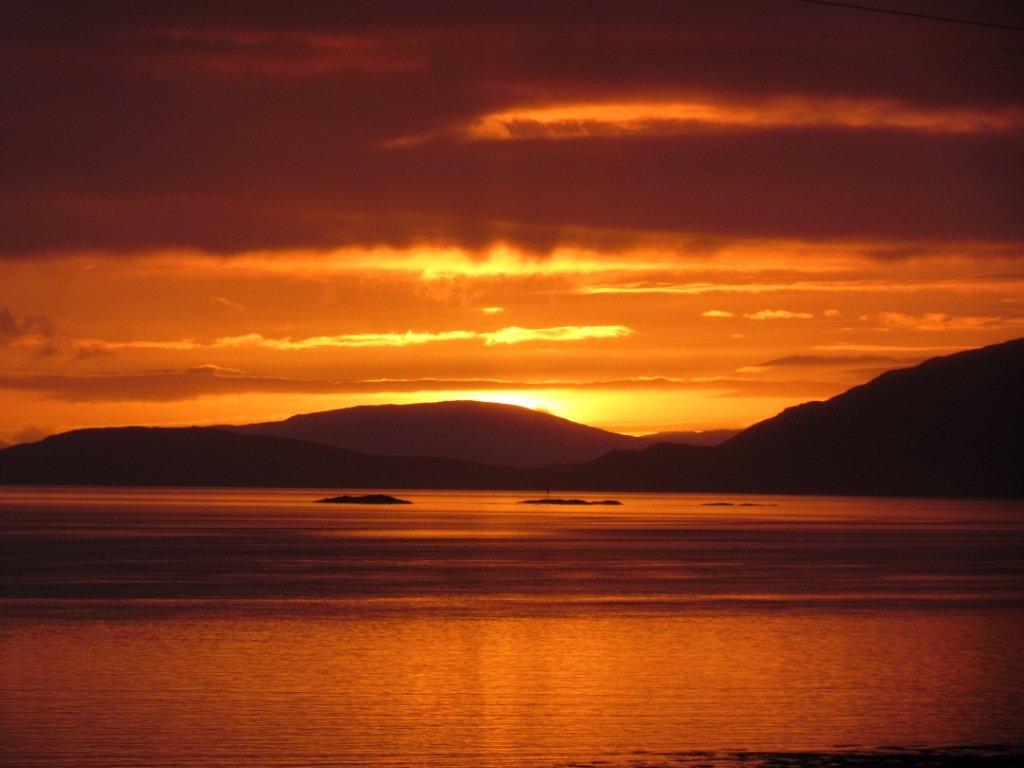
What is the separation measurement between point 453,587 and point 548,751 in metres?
39.7

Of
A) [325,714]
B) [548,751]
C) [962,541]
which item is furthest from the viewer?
[962,541]

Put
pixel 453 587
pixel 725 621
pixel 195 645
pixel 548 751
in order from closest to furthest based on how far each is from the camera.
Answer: pixel 548 751 < pixel 195 645 < pixel 725 621 < pixel 453 587

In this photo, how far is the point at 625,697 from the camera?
31688mm

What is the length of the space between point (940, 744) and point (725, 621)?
74.5 feet

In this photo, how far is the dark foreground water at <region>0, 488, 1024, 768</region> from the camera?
2605cm

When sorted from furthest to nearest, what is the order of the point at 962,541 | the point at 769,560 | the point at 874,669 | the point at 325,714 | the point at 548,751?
the point at 962,541 < the point at 769,560 < the point at 874,669 < the point at 325,714 < the point at 548,751

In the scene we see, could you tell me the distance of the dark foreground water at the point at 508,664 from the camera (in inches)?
1025

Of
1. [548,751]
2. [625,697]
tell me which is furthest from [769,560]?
[548,751]

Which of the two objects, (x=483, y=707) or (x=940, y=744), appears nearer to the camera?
(x=940, y=744)

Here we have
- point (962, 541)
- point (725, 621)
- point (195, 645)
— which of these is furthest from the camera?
point (962, 541)

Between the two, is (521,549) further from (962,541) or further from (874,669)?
(874,669)

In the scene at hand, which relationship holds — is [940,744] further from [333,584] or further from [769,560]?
[769,560]

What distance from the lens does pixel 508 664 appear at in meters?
37.0

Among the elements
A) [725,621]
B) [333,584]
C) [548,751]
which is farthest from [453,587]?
[548,751]
